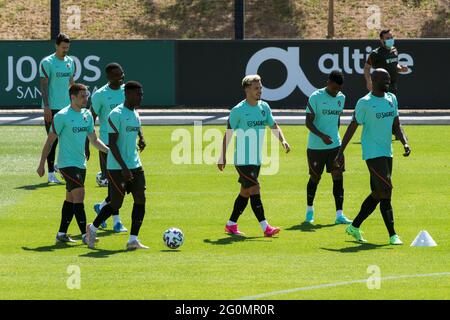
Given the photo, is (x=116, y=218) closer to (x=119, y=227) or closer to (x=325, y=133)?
(x=119, y=227)

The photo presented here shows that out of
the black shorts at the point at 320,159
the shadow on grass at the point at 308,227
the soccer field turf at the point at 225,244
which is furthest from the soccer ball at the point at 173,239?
the black shorts at the point at 320,159

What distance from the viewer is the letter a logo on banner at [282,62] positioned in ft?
114

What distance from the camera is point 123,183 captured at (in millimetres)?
15188

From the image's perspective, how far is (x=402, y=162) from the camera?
78.1ft

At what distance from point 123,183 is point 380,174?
3.33 metres

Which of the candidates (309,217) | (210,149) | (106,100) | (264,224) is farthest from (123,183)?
(210,149)

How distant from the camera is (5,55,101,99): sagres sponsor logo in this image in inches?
1363

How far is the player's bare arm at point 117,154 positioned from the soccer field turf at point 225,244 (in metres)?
0.99

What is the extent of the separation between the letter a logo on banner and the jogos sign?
246cm

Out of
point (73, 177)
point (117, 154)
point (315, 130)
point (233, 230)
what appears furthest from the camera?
point (315, 130)

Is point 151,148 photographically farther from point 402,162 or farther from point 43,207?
point 43,207

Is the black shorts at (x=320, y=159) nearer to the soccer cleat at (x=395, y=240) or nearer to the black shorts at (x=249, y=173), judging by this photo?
the black shorts at (x=249, y=173)

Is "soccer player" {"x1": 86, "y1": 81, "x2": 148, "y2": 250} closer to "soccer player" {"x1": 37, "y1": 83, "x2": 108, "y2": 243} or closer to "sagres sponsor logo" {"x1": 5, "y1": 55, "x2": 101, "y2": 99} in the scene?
"soccer player" {"x1": 37, "y1": 83, "x2": 108, "y2": 243}

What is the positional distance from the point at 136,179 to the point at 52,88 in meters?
6.96
